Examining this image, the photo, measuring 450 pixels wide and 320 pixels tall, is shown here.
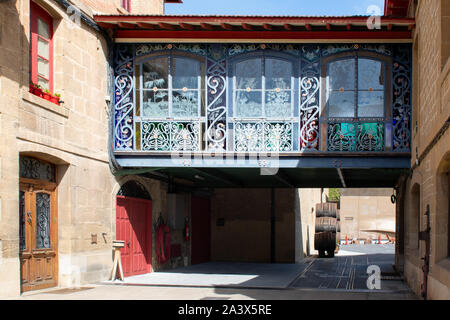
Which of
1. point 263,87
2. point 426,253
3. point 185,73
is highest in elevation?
point 185,73

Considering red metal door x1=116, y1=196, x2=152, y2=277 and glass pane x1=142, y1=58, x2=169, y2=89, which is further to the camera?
red metal door x1=116, y1=196, x2=152, y2=277

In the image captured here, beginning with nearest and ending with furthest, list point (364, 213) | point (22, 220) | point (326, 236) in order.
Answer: point (22, 220)
point (326, 236)
point (364, 213)

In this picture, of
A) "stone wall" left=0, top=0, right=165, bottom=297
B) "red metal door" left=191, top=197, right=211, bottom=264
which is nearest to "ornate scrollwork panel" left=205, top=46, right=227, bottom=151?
"stone wall" left=0, top=0, right=165, bottom=297

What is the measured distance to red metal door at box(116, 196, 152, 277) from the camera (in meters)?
14.4

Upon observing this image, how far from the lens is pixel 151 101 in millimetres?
13758

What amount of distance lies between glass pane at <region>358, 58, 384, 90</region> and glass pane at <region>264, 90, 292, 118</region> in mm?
1560

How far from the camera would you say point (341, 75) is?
13.5 m

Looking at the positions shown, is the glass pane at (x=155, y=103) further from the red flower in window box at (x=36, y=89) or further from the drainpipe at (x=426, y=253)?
the drainpipe at (x=426, y=253)

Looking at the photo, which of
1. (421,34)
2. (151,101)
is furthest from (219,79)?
(421,34)

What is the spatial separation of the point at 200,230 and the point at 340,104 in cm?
898

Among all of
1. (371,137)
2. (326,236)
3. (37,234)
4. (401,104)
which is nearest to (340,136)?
(371,137)
